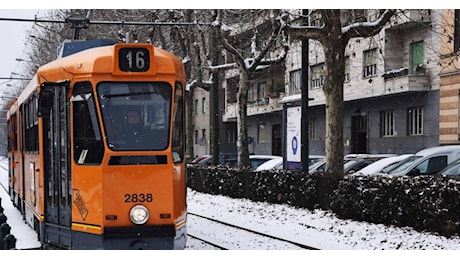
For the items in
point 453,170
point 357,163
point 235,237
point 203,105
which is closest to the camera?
point 235,237

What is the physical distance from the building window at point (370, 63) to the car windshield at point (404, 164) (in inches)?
581

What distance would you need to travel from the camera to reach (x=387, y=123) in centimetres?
3100

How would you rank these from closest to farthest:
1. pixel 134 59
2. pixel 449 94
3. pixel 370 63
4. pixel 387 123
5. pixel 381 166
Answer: pixel 134 59 < pixel 381 166 < pixel 449 94 < pixel 387 123 < pixel 370 63

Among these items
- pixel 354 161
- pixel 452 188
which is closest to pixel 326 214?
pixel 452 188

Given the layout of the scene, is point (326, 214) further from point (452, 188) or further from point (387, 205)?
point (452, 188)

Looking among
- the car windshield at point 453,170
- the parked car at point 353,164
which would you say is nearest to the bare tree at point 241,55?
the parked car at point 353,164

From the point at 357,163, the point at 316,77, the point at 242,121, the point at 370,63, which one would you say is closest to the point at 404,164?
the point at 357,163

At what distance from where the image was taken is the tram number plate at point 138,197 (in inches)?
327

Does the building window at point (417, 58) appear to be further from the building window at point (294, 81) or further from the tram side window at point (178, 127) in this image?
the tram side window at point (178, 127)

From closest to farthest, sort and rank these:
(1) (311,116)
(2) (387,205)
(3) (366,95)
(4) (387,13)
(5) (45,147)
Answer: (5) (45,147)
(2) (387,205)
(4) (387,13)
(3) (366,95)
(1) (311,116)

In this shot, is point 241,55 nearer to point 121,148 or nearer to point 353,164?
point 353,164

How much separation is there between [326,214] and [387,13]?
4797 millimetres

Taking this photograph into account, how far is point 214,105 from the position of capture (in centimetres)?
2595

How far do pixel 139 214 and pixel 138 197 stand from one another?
229 millimetres
